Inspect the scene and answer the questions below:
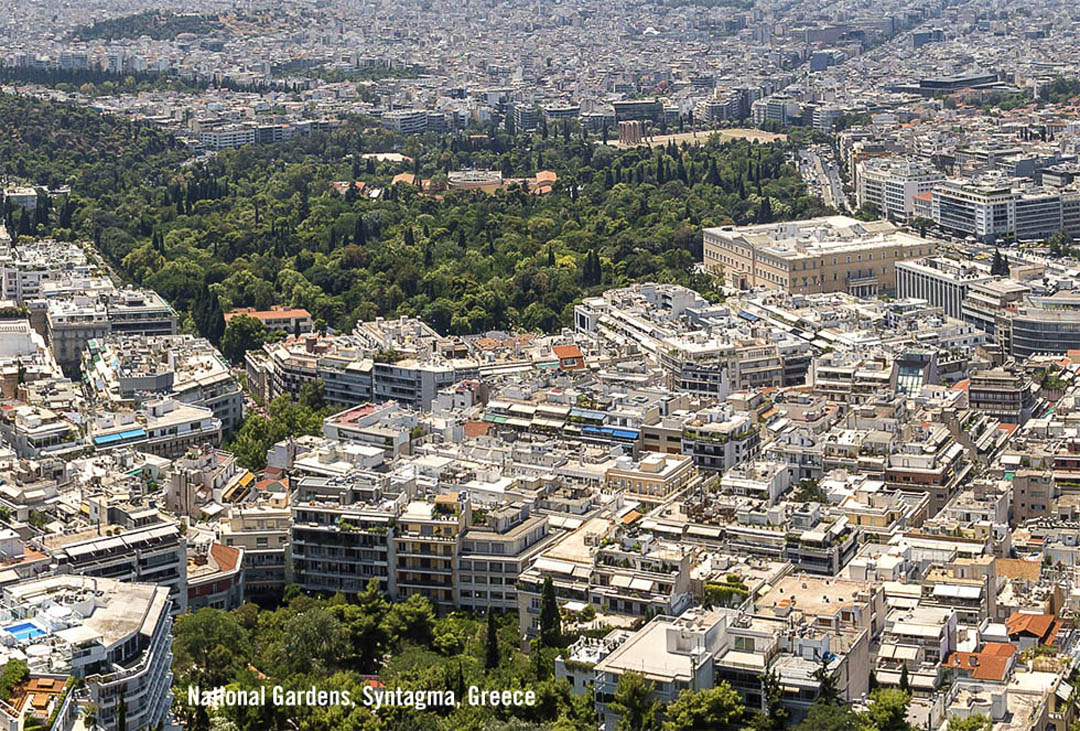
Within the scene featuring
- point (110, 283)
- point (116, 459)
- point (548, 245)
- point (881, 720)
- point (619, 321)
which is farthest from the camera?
point (548, 245)

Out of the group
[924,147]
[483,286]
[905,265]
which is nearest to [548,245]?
[483,286]

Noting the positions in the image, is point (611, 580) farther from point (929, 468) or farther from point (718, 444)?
point (929, 468)

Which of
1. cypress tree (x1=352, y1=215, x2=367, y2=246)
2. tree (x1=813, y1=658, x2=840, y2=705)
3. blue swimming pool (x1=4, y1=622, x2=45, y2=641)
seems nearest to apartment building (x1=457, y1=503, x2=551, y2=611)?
tree (x1=813, y1=658, x2=840, y2=705)

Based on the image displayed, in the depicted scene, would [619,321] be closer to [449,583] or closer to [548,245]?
[548,245]

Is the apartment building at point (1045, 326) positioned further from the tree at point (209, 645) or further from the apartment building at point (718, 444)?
the tree at point (209, 645)

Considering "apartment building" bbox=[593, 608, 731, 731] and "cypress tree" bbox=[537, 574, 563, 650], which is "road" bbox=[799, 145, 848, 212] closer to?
"cypress tree" bbox=[537, 574, 563, 650]

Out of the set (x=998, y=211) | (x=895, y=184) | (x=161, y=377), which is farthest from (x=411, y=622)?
(x=895, y=184)
